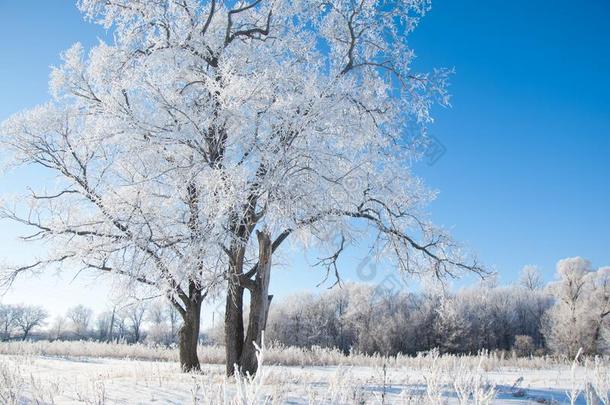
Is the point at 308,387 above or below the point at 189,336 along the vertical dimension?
above

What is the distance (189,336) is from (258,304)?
322cm

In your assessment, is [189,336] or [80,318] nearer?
[189,336]

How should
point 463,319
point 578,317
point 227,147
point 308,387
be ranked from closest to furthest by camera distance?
point 308,387
point 227,147
point 578,317
point 463,319

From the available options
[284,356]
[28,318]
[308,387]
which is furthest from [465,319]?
[28,318]

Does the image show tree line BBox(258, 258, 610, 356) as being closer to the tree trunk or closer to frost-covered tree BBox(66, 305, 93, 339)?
the tree trunk

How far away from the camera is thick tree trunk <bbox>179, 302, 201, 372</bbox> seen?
38.3 ft

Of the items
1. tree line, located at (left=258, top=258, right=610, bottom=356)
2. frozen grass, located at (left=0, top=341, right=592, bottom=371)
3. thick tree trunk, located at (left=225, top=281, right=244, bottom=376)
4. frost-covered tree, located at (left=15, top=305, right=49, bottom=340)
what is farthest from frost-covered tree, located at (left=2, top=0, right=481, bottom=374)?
frost-covered tree, located at (left=15, top=305, right=49, bottom=340)

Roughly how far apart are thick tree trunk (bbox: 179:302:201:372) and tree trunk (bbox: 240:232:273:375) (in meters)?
2.64

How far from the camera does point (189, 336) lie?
11727 millimetres

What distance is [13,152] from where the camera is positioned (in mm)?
10844

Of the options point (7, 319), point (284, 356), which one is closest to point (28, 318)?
point (7, 319)

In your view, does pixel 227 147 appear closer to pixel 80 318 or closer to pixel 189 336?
pixel 189 336

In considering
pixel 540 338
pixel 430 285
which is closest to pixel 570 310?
→ pixel 540 338

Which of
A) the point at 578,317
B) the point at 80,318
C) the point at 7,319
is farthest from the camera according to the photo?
the point at 80,318
